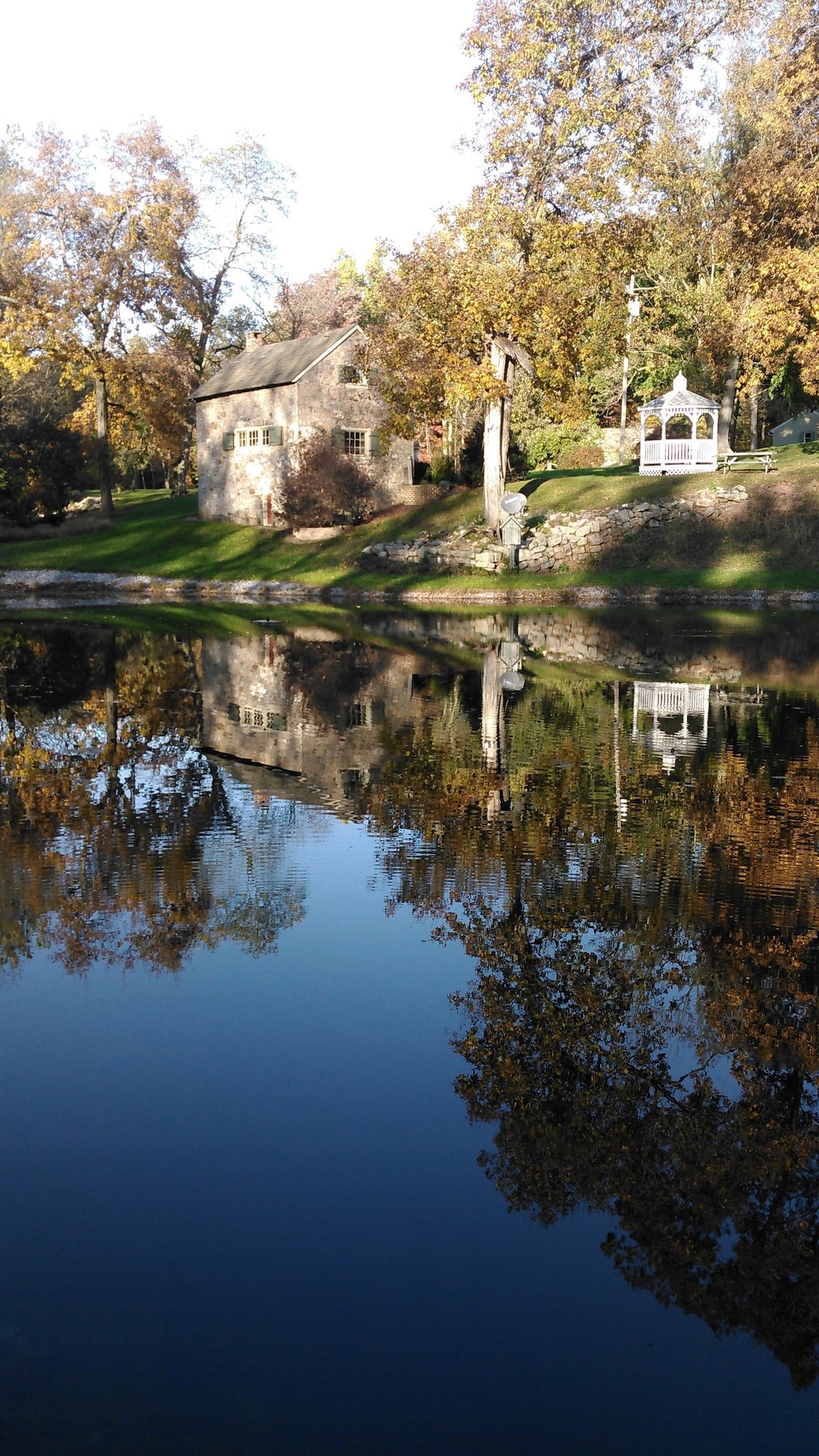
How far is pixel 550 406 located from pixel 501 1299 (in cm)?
3561

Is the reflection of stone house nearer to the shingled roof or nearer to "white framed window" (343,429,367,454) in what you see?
"white framed window" (343,429,367,454)

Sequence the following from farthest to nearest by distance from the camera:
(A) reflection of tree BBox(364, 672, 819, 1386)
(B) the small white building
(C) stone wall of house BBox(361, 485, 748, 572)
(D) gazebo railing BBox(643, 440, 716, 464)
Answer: (B) the small white building < (D) gazebo railing BBox(643, 440, 716, 464) < (C) stone wall of house BBox(361, 485, 748, 572) < (A) reflection of tree BBox(364, 672, 819, 1386)

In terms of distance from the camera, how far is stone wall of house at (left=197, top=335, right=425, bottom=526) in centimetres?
4803

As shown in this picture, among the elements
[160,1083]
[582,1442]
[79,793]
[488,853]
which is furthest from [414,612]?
[582,1442]

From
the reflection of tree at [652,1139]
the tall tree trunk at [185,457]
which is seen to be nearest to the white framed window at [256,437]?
the tall tree trunk at [185,457]

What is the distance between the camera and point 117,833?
9.95 meters

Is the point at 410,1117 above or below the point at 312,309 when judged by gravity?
below

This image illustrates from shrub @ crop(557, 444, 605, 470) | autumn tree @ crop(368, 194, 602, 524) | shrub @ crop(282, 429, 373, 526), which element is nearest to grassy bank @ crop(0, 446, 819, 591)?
shrub @ crop(282, 429, 373, 526)

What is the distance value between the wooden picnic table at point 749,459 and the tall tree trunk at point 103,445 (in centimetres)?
2536

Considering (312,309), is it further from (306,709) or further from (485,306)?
(306,709)

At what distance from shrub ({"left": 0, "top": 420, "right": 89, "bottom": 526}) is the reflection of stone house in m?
30.1

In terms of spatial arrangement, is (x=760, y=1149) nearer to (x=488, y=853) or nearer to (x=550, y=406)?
(x=488, y=853)

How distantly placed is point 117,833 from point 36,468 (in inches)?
1780

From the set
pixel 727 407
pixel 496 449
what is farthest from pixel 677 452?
pixel 727 407
